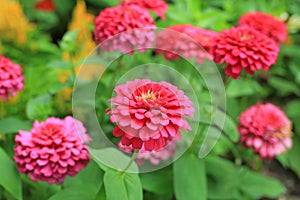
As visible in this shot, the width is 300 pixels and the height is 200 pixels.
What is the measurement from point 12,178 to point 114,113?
380mm

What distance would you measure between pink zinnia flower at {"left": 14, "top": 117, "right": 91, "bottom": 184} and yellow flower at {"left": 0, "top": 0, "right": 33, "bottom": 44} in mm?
809

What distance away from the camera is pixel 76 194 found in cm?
105

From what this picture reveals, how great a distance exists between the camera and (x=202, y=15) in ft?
5.61

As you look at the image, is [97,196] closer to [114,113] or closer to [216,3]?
[114,113]

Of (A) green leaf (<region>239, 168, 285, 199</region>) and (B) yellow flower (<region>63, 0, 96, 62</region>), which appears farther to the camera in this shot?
(B) yellow flower (<region>63, 0, 96, 62</region>)

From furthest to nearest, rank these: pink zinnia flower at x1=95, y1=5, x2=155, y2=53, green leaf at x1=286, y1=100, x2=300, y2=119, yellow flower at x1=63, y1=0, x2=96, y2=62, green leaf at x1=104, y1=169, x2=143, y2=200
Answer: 1. green leaf at x1=286, y1=100, x2=300, y2=119
2. yellow flower at x1=63, y1=0, x2=96, y2=62
3. pink zinnia flower at x1=95, y1=5, x2=155, y2=53
4. green leaf at x1=104, y1=169, x2=143, y2=200

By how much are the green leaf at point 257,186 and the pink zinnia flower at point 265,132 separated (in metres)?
0.18

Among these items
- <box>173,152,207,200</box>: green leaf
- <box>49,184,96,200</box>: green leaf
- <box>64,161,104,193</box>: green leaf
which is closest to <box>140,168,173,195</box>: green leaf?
<box>173,152,207,200</box>: green leaf

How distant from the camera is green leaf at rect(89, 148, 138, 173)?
99 centimetres

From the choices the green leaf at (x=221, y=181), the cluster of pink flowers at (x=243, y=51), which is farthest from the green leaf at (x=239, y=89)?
the cluster of pink flowers at (x=243, y=51)

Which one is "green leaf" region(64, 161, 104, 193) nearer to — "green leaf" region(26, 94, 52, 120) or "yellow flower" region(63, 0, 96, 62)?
"green leaf" region(26, 94, 52, 120)

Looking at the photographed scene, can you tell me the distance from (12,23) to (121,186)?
3.44 ft

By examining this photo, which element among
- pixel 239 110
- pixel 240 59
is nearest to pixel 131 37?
pixel 240 59

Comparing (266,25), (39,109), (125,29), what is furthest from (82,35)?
(266,25)
